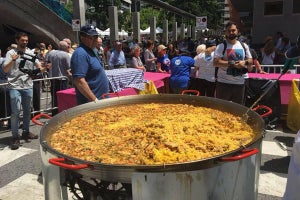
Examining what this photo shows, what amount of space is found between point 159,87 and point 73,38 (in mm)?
15256

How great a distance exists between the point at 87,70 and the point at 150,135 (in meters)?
1.92

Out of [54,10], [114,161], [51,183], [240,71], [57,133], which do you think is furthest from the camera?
[54,10]

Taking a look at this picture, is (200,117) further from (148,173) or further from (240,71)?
(240,71)

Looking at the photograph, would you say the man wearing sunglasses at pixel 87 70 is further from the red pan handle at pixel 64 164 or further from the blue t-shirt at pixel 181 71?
the blue t-shirt at pixel 181 71

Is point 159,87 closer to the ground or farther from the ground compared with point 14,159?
farther from the ground

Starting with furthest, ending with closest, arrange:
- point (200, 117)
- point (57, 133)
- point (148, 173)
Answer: point (200, 117), point (57, 133), point (148, 173)

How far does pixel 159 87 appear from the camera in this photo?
8.25 metres

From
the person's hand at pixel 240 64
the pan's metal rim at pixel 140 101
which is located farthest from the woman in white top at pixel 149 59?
the pan's metal rim at pixel 140 101

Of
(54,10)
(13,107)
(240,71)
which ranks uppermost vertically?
(54,10)

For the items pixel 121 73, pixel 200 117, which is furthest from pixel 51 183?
pixel 121 73

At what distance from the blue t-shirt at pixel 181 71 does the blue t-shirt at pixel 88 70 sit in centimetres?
339

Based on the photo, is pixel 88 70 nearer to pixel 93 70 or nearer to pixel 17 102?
pixel 93 70

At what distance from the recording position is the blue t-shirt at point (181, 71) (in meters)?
7.57

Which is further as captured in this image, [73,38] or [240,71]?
[73,38]
